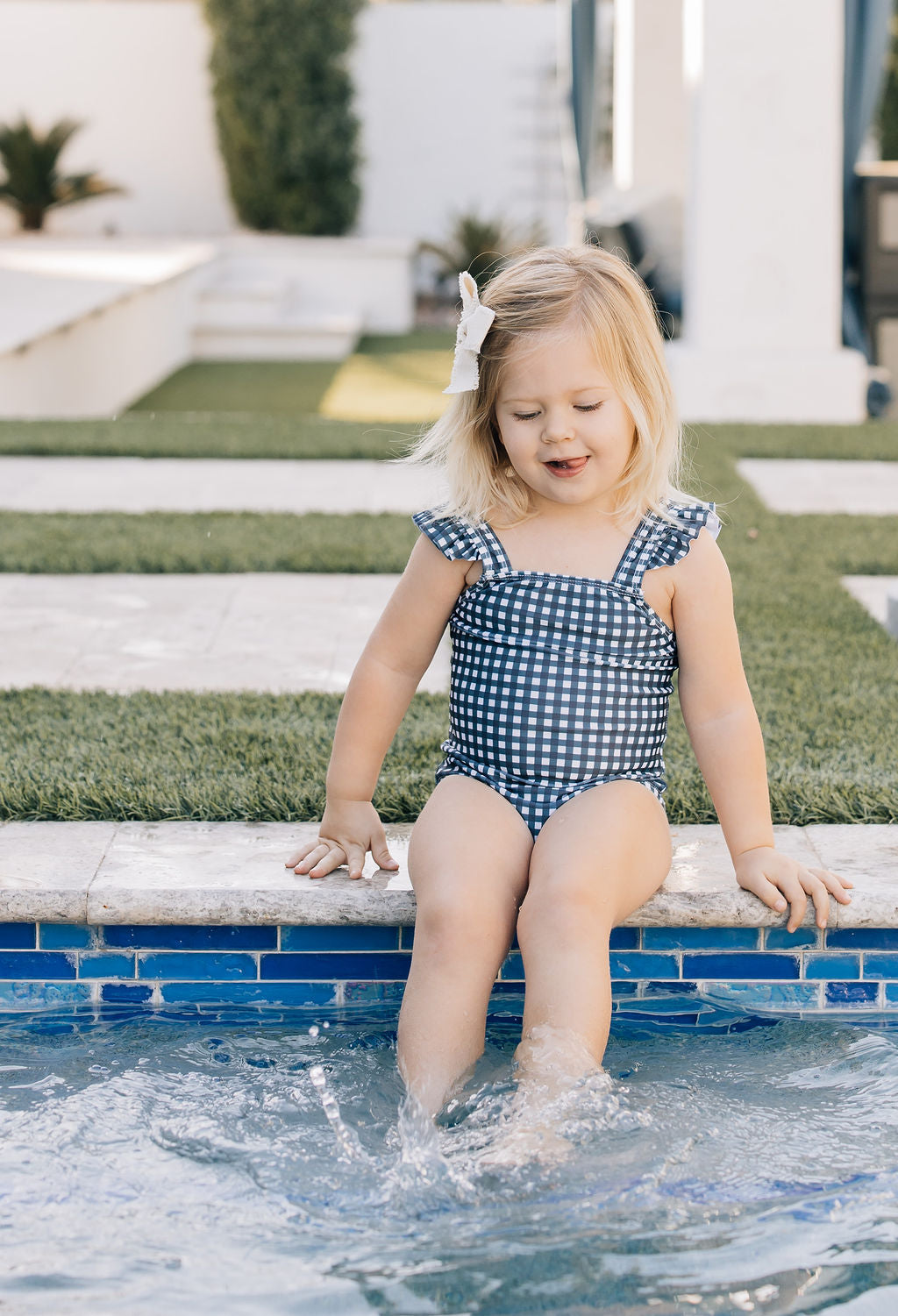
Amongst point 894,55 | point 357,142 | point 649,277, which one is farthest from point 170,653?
point 894,55

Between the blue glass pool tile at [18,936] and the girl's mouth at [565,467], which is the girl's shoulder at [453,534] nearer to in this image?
the girl's mouth at [565,467]

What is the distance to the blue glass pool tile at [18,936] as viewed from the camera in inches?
82.9

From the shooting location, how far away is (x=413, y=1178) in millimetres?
1723

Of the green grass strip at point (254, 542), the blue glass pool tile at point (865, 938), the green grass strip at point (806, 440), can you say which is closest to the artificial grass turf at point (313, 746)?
the blue glass pool tile at point (865, 938)

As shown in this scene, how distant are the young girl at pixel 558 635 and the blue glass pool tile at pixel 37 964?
36 cm

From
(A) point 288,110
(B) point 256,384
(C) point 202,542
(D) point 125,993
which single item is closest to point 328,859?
(D) point 125,993

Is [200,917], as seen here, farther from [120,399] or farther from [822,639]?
[120,399]

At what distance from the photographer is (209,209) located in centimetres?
1408

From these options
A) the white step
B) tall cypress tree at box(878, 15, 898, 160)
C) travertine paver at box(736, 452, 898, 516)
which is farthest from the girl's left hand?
tall cypress tree at box(878, 15, 898, 160)

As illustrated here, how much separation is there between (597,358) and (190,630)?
184 cm

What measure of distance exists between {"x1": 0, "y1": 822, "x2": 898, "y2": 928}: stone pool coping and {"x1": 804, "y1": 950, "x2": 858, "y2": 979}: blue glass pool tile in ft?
0.27

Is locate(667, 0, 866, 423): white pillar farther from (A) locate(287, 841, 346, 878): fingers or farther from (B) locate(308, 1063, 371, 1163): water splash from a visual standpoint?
(B) locate(308, 1063, 371, 1163): water splash

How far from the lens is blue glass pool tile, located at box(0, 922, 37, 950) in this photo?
211 cm

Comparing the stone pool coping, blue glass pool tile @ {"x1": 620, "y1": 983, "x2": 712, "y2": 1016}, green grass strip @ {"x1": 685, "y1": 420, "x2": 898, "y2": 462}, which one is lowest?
blue glass pool tile @ {"x1": 620, "y1": 983, "x2": 712, "y2": 1016}
